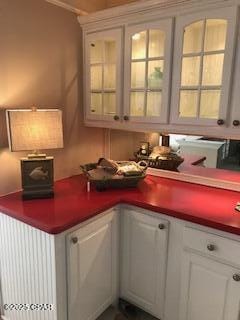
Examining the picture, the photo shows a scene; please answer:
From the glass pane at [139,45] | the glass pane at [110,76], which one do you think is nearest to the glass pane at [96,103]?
the glass pane at [110,76]

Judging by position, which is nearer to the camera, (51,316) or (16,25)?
(51,316)

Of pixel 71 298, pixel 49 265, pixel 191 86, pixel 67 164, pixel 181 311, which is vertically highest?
pixel 191 86

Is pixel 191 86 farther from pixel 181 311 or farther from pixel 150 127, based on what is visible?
pixel 181 311

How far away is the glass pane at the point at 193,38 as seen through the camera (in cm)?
151

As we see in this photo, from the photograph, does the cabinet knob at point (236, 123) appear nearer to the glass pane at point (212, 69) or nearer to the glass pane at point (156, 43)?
the glass pane at point (212, 69)

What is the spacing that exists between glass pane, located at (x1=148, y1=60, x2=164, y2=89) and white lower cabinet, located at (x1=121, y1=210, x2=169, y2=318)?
84 cm

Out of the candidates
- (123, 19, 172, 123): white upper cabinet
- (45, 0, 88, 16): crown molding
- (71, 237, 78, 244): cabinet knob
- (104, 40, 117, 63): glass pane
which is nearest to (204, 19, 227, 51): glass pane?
(123, 19, 172, 123): white upper cabinet

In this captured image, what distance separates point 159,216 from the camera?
152cm

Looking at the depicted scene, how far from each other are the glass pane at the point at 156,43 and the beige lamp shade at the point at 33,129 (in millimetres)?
734

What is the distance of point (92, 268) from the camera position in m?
1.52

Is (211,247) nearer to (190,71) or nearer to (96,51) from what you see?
(190,71)

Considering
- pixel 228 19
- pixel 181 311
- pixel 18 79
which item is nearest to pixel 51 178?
pixel 18 79

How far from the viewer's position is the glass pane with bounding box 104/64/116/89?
6.27 ft

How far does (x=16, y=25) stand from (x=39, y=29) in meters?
0.17
